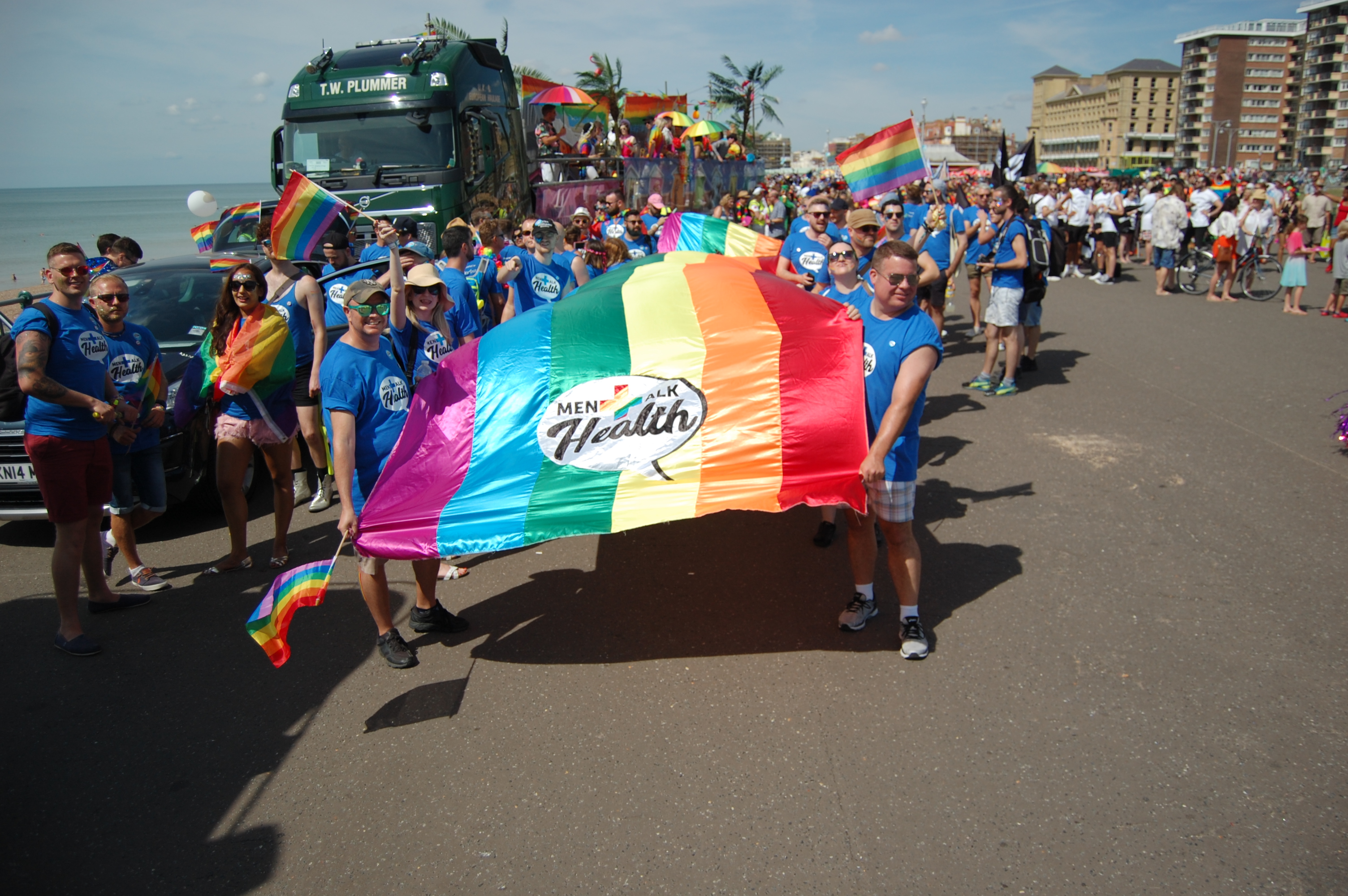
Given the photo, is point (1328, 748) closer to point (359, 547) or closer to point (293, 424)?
point (359, 547)

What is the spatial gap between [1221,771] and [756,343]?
2.69 m

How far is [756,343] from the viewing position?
165 inches

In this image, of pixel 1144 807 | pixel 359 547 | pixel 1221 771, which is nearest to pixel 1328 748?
pixel 1221 771

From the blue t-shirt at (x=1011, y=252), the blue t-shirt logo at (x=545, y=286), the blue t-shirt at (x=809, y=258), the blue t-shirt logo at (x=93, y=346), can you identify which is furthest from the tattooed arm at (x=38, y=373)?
the blue t-shirt at (x=1011, y=252)

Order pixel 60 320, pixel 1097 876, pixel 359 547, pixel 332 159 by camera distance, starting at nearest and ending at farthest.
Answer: pixel 1097 876 → pixel 359 547 → pixel 60 320 → pixel 332 159

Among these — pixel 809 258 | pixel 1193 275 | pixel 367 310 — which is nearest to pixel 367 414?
pixel 367 310

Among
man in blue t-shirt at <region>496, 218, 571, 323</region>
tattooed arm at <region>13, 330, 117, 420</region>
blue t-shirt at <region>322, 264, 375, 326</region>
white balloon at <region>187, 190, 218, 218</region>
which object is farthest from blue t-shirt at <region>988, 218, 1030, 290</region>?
white balloon at <region>187, 190, 218, 218</region>

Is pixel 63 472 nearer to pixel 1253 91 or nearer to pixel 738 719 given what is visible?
pixel 738 719

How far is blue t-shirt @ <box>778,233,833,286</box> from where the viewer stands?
681 cm

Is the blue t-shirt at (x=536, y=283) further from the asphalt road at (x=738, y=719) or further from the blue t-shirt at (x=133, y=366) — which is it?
the blue t-shirt at (x=133, y=366)

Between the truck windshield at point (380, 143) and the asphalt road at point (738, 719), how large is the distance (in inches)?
273

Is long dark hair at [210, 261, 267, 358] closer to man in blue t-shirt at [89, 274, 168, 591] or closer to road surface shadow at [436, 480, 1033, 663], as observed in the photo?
man in blue t-shirt at [89, 274, 168, 591]

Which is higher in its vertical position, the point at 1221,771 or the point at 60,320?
the point at 60,320

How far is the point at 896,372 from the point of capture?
3.96 metres
